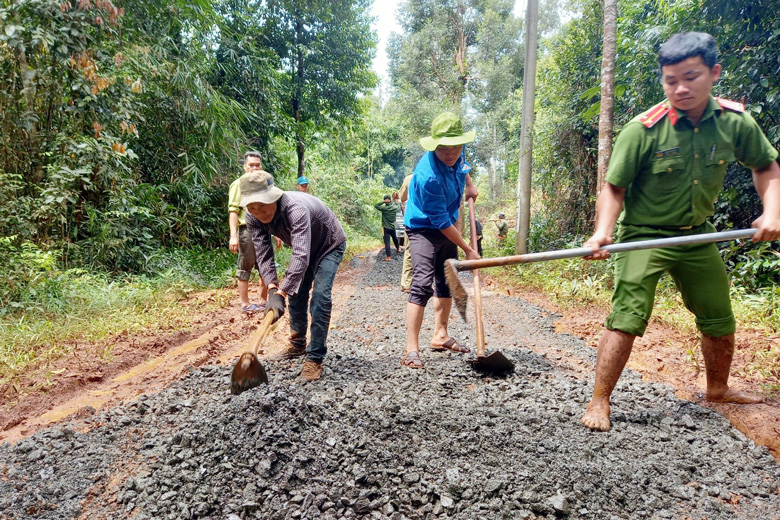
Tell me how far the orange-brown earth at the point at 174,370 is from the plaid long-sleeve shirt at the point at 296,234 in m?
1.24

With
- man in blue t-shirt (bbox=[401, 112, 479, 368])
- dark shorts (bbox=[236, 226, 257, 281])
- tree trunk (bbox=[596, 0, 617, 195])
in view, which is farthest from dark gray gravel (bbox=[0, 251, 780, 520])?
tree trunk (bbox=[596, 0, 617, 195])

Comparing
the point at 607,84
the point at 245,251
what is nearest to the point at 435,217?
the point at 245,251

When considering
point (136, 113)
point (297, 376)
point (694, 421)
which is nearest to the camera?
point (694, 421)

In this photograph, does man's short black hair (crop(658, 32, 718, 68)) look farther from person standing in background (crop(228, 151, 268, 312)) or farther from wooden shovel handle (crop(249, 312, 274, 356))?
person standing in background (crop(228, 151, 268, 312))

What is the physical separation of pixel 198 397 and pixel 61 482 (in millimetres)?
887

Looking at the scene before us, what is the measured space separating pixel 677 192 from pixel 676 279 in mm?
513

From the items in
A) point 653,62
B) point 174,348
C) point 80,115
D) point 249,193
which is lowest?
point 174,348

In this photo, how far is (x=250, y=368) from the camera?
248 centimetres

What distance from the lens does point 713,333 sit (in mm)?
2475

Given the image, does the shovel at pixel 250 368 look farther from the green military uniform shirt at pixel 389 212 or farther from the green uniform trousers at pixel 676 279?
the green military uniform shirt at pixel 389 212

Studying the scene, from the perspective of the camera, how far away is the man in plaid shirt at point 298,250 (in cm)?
278

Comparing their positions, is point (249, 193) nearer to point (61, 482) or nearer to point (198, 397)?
point (198, 397)

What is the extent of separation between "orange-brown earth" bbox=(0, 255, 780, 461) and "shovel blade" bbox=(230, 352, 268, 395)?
0.94m

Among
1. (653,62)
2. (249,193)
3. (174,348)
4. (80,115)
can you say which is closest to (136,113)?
Answer: (80,115)
